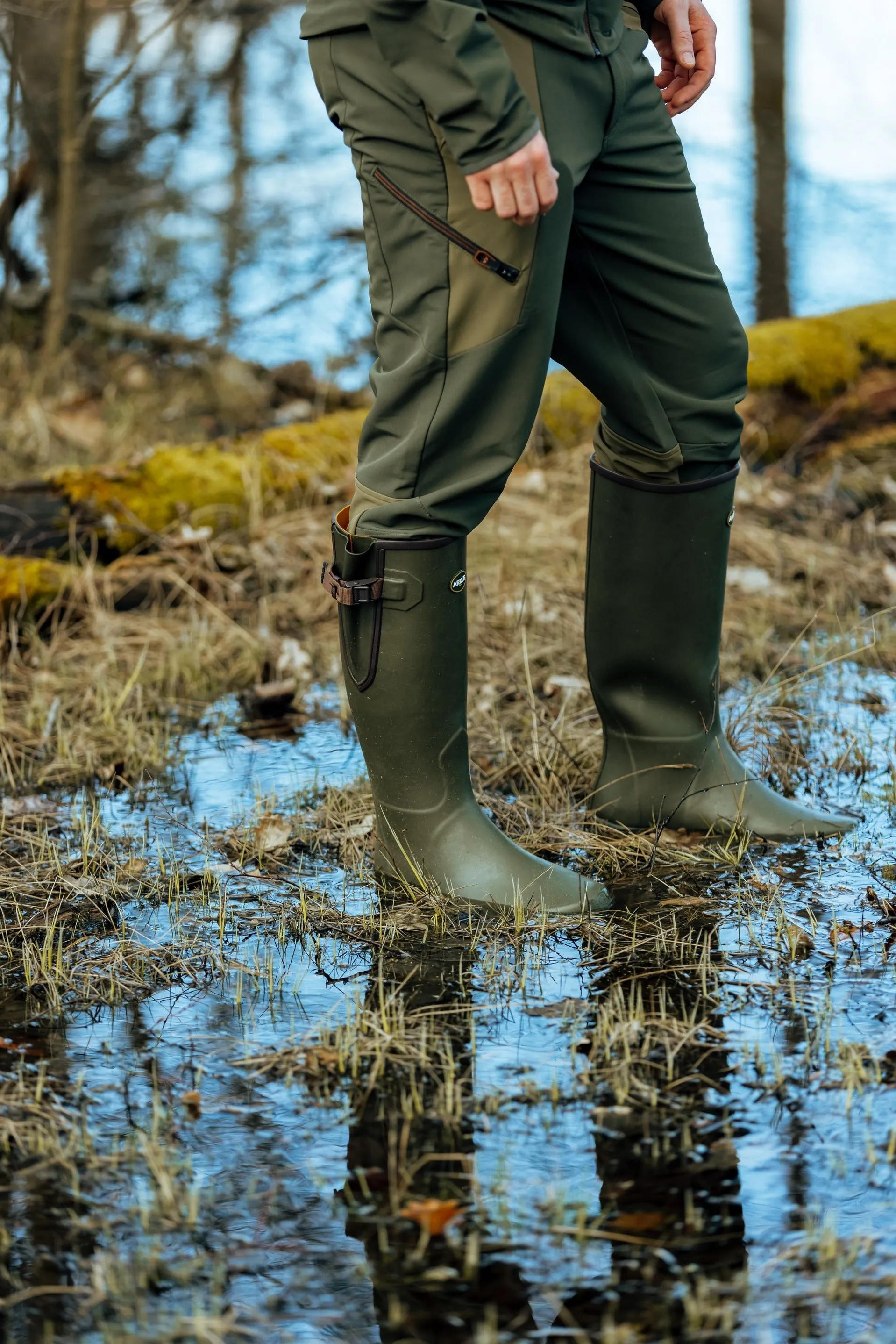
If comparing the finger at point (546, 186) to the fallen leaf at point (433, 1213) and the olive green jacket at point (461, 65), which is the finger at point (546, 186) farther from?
the fallen leaf at point (433, 1213)

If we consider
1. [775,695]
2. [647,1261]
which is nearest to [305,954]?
[647,1261]

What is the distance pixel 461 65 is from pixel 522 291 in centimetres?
34

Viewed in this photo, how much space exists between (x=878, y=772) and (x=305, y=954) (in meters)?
1.38

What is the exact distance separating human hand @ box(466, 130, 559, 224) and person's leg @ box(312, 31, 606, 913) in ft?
0.24

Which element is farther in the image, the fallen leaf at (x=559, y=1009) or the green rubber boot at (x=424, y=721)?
the green rubber boot at (x=424, y=721)

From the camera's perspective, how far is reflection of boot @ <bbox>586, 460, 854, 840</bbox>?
2.49 metres

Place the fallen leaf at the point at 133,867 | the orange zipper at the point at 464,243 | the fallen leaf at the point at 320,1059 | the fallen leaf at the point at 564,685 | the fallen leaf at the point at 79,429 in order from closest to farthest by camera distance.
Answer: the fallen leaf at the point at 320,1059
the orange zipper at the point at 464,243
the fallen leaf at the point at 133,867
the fallen leaf at the point at 564,685
the fallen leaf at the point at 79,429

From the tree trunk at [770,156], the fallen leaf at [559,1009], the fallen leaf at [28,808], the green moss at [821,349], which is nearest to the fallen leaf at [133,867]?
the fallen leaf at [28,808]

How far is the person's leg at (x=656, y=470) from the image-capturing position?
2.23 meters

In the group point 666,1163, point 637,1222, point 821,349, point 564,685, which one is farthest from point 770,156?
point 637,1222

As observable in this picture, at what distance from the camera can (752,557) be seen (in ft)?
14.2

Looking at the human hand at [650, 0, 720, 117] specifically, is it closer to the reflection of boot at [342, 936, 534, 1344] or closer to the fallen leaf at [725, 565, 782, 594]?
the reflection of boot at [342, 936, 534, 1344]

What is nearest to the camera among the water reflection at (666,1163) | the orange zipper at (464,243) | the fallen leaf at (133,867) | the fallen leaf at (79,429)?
the water reflection at (666,1163)

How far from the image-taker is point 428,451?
6.93 feet
